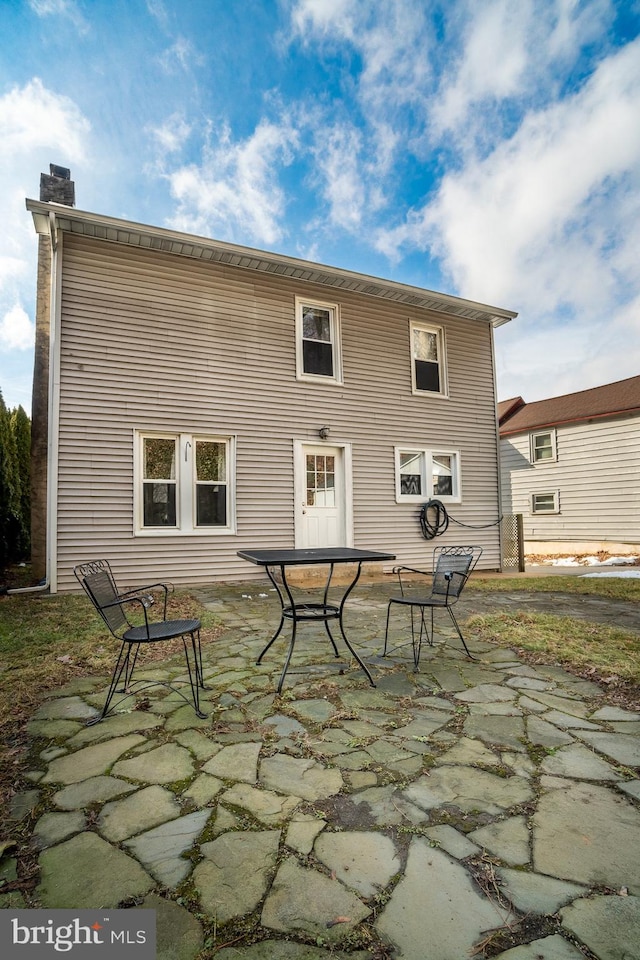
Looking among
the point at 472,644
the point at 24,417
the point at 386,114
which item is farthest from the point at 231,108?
the point at 472,644

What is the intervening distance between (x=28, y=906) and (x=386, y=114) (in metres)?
12.8

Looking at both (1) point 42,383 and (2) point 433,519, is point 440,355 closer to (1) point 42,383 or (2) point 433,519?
(2) point 433,519

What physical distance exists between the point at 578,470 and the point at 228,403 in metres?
11.9

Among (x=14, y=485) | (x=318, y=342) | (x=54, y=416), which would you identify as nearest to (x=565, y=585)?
(x=318, y=342)

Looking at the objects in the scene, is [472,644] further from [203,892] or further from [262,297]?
[262,297]

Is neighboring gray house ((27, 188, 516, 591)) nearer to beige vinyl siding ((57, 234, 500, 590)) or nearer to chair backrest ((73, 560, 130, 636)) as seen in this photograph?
beige vinyl siding ((57, 234, 500, 590))

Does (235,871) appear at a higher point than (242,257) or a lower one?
lower

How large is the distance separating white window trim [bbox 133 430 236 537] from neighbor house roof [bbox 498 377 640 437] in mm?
11683

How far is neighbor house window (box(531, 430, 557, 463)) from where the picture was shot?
1524 cm

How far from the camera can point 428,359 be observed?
31.5 ft

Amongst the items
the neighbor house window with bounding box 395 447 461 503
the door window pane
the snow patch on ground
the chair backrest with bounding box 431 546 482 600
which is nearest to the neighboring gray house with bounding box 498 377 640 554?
the snow patch on ground

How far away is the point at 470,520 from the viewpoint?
9.57 metres

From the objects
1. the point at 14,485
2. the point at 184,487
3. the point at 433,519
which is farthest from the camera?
the point at 433,519

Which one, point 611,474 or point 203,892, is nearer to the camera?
point 203,892
